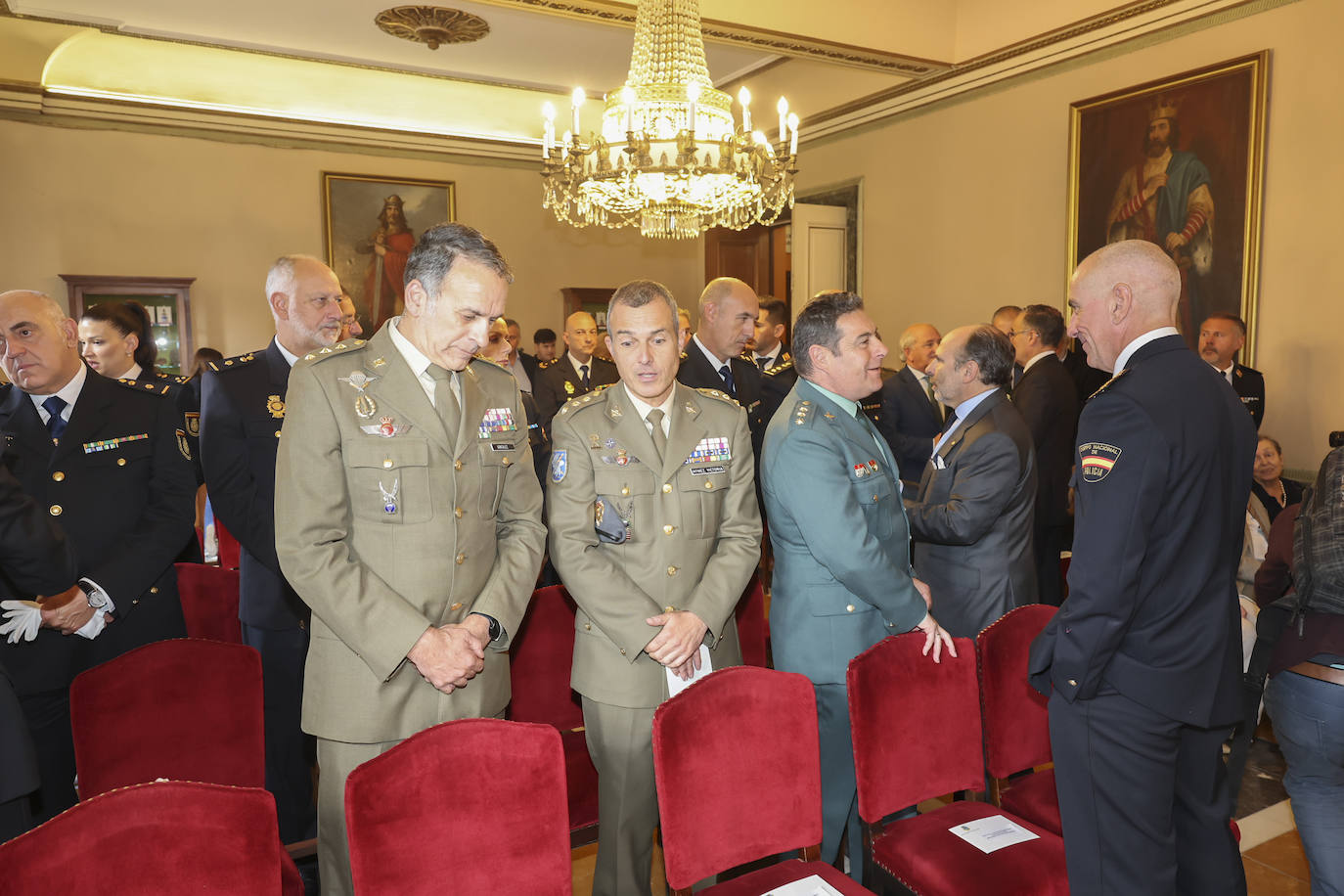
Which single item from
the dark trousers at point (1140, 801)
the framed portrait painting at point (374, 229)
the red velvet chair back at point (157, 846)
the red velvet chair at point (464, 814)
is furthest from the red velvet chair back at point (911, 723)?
the framed portrait painting at point (374, 229)

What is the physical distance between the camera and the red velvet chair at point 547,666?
8.91 feet

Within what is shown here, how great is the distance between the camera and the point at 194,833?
1442 mm

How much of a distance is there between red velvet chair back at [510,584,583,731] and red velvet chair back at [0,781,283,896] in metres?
1.24

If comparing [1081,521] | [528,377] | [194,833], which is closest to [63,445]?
[194,833]

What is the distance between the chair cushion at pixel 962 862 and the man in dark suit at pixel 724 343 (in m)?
1.98

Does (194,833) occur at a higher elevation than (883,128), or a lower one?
lower

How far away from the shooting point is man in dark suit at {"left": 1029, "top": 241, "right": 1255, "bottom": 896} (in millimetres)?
1799

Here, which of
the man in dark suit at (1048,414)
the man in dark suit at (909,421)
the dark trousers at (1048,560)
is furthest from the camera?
the man in dark suit at (909,421)

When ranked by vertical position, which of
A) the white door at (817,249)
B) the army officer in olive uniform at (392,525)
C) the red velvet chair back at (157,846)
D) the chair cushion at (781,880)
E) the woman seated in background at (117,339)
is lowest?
the chair cushion at (781,880)

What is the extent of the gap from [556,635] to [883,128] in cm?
639

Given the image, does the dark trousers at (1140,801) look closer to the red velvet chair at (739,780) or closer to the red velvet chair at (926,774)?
the red velvet chair at (926,774)

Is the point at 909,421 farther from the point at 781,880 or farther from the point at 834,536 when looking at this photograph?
the point at 781,880

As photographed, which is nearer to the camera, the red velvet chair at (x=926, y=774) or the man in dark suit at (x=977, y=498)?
the red velvet chair at (x=926, y=774)

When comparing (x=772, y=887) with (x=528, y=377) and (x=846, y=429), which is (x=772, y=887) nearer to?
(x=846, y=429)
